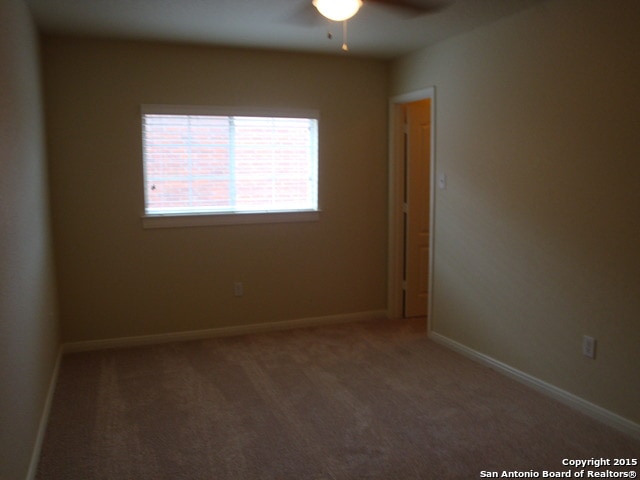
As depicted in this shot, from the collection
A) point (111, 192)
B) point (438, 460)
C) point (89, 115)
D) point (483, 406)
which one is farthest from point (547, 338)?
point (89, 115)

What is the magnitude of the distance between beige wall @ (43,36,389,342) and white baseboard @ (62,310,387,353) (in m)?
→ 0.05

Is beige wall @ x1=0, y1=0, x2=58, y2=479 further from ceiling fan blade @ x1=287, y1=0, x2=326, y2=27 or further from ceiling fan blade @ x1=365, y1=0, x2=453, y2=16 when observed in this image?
ceiling fan blade @ x1=365, y1=0, x2=453, y2=16

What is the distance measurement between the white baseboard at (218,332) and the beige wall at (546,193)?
1031mm

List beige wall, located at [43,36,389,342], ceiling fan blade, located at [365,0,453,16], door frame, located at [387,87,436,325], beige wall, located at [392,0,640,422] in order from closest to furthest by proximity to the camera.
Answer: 1. beige wall, located at [392,0,640,422]
2. ceiling fan blade, located at [365,0,453,16]
3. beige wall, located at [43,36,389,342]
4. door frame, located at [387,87,436,325]

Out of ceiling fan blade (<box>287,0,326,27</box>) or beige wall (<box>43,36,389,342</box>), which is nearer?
ceiling fan blade (<box>287,0,326,27</box>)

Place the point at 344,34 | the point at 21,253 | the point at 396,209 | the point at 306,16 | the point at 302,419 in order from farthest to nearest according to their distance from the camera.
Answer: the point at 396,209 → the point at 344,34 → the point at 306,16 → the point at 302,419 → the point at 21,253

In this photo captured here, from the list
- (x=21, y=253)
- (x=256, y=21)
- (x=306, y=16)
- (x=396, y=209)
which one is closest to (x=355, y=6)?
(x=306, y=16)

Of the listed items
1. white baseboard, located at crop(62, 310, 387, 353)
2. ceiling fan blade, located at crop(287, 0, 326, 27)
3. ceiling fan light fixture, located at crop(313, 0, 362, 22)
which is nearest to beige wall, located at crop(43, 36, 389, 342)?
white baseboard, located at crop(62, 310, 387, 353)

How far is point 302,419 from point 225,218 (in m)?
2.09

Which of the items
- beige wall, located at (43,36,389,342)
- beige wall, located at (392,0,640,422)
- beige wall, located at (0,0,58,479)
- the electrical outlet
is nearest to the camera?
beige wall, located at (0,0,58,479)

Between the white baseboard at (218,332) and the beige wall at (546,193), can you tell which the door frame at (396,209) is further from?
the beige wall at (546,193)

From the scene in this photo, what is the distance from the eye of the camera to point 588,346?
128 inches

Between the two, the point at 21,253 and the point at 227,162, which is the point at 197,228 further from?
the point at 21,253

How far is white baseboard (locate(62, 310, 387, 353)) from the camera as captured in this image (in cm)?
446
